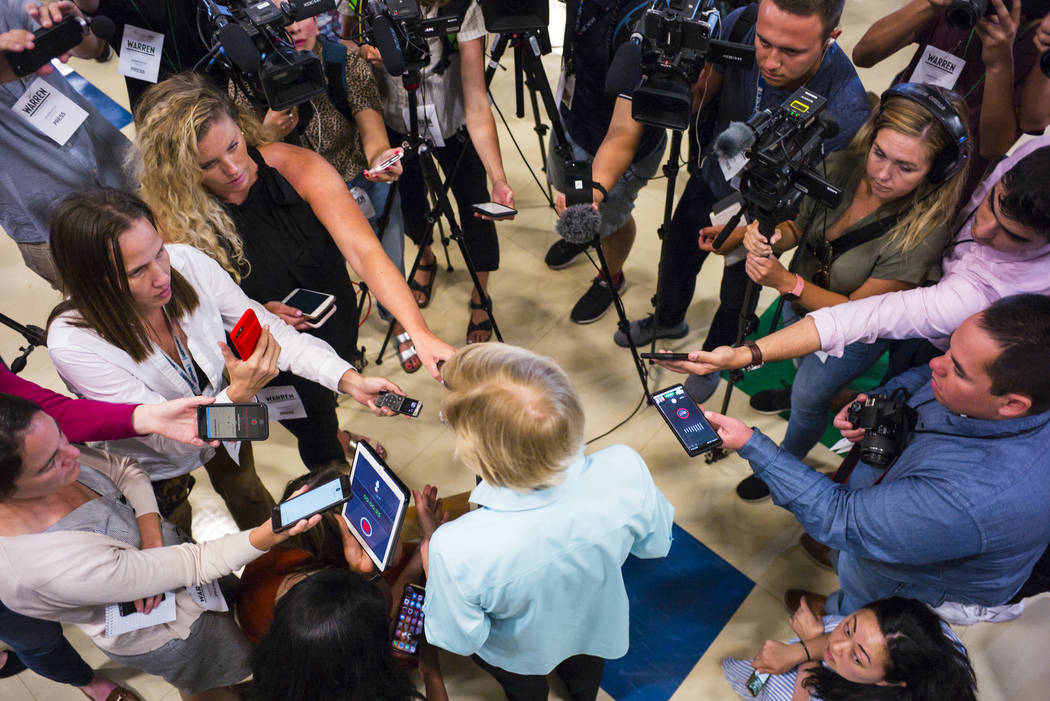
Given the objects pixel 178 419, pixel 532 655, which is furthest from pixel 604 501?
pixel 178 419

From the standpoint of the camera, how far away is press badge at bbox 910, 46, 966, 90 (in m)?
2.25

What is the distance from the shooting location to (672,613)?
239 centimetres

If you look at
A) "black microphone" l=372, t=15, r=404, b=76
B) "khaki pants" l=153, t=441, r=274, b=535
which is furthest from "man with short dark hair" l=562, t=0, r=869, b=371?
"khaki pants" l=153, t=441, r=274, b=535

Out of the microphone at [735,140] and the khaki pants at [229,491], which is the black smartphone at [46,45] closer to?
the khaki pants at [229,491]

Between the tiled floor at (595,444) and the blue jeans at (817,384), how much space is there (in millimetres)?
353

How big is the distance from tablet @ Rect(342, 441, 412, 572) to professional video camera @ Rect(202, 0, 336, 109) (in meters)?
1.14

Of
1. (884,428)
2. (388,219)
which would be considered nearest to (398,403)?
(388,219)

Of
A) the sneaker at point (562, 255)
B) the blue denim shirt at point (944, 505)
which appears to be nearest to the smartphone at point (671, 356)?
the blue denim shirt at point (944, 505)

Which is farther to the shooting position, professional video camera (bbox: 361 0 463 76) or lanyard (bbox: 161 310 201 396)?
professional video camera (bbox: 361 0 463 76)

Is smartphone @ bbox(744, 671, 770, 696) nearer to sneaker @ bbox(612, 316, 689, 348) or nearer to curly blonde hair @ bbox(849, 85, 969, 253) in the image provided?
curly blonde hair @ bbox(849, 85, 969, 253)

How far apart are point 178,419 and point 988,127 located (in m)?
2.64

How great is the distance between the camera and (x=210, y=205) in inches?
74.4

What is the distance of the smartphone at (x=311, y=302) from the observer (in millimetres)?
2088

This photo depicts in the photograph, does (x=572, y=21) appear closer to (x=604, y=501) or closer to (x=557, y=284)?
(x=557, y=284)
